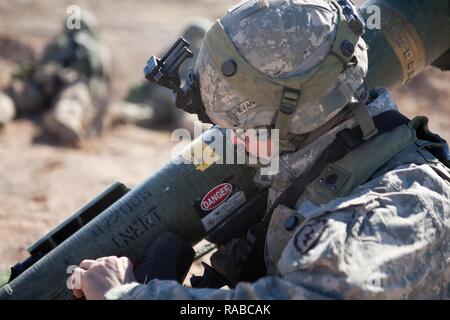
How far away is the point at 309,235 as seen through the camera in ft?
7.47

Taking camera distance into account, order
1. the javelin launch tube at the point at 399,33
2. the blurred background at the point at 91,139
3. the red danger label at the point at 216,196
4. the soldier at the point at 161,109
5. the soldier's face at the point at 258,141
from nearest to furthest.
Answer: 1. the soldier's face at the point at 258,141
2. the red danger label at the point at 216,196
3. the javelin launch tube at the point at 399,33
4. the blurred background at the point at 91,139
5. the soldier at the point at 161,109

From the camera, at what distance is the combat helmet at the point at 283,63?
8.27 feet

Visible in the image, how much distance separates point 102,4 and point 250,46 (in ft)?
46.3

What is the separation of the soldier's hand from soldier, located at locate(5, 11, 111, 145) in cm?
550

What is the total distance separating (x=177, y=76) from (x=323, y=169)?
747 millimetres

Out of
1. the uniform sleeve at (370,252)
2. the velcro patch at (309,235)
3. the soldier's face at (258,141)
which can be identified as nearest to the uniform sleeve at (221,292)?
the uniform sleeve at (370,252)

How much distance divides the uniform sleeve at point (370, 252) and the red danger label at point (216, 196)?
0.85 meters

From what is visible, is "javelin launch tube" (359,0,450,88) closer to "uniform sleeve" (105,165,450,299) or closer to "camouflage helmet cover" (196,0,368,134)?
"camouflage helmet cover" (196,0,368,134)

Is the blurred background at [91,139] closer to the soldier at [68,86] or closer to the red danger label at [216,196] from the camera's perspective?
the soldier at [68,86]

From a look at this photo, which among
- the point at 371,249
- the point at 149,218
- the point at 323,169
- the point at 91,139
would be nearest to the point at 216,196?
the point at 149,218

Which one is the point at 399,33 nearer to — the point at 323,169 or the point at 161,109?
the point at 323,169

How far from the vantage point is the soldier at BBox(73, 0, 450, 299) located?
7.24ft

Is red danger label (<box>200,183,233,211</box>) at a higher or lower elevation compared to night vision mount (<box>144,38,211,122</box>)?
lower

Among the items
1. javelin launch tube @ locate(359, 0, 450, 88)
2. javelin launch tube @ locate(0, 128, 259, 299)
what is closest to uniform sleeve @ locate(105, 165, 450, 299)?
javelin launch tube @ locate(0, 128, 259, 299)
